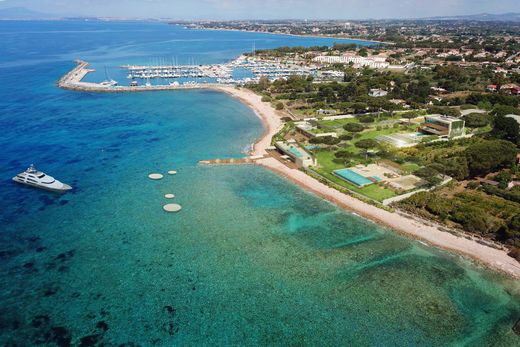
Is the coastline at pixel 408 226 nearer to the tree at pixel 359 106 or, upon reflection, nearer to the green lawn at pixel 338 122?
the green lawn at pixel 338 122

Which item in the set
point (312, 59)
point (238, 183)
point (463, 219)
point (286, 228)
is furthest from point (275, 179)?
point (312, 59)

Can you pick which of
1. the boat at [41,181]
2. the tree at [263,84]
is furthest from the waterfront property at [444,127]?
the boat at [41,181]

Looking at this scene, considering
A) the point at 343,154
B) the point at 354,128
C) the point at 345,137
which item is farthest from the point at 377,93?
the point at 343,154

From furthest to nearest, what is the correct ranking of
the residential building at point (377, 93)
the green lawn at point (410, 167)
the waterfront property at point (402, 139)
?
the residential building at point (377, 93)
the waterfront property at point (402, 139)
the green lawn at point (410, 167)

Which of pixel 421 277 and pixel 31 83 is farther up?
pixel 31 83

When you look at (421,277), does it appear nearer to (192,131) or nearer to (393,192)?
(393,192)
